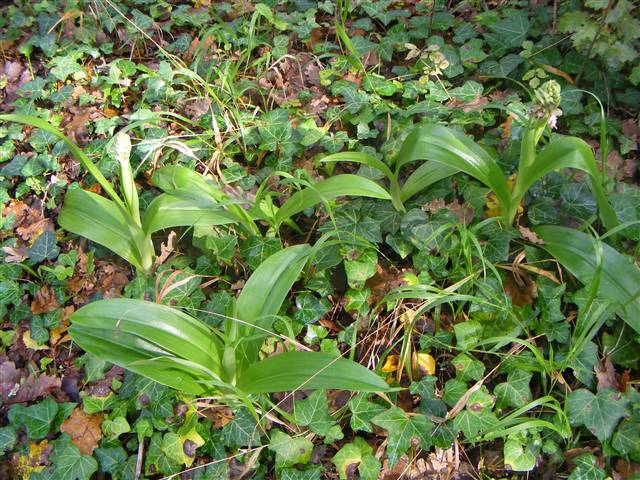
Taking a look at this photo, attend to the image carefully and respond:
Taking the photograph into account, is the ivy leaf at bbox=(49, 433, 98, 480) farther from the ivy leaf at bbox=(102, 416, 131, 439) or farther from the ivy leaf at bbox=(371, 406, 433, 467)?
the ivy leaf at bbox=(371, 406, 433, 467)

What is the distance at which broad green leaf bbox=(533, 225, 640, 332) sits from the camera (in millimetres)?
1414

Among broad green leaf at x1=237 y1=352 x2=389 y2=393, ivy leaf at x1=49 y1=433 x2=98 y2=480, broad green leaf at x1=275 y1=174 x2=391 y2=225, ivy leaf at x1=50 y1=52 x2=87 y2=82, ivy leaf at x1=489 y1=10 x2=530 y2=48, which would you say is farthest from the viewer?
ivy leaf at x1=50 y1=52 x2=87 y2=82

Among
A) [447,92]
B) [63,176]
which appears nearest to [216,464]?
[63,176]

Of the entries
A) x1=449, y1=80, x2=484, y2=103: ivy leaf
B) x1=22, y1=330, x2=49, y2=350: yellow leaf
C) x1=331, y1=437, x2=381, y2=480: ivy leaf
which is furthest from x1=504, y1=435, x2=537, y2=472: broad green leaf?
x1=22, y1=330, x2=49, y2=350: yellow leaf

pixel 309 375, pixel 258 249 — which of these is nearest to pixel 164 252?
pixel 258 249

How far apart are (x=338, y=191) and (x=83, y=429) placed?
1.03m

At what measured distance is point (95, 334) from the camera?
1.37 metres

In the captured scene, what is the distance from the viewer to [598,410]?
4.48ft

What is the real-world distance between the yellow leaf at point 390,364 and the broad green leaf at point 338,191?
47 cm

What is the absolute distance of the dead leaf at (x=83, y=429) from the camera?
1516mm

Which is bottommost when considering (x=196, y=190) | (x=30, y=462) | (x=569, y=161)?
(x=30, y=462)

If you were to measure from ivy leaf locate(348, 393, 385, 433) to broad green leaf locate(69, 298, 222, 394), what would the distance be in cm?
37

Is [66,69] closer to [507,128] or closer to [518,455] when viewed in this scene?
[507,128]

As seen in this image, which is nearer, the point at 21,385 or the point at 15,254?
the point at 21,385
